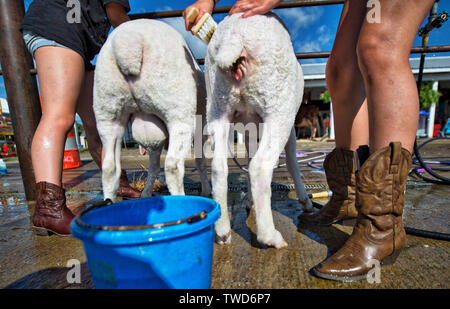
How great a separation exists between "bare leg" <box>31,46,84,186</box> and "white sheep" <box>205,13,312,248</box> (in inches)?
35.7

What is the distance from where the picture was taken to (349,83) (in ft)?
4.80

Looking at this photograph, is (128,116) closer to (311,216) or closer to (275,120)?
(275,120)

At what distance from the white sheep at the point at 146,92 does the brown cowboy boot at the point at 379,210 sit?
0.88 metres

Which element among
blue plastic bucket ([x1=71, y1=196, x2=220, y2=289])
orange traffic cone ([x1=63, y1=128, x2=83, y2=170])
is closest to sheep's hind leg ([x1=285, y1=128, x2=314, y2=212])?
blue plastic bucket ([x1=71, y1=196, x2=220, y2=289])

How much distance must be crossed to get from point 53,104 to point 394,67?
185 cm

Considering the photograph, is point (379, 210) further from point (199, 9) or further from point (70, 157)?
point (70, 157)

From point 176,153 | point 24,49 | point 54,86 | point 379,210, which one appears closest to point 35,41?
point 54,86

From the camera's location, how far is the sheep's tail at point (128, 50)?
1.06m

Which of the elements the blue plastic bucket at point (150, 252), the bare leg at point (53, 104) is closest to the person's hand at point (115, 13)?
the bare leg at point (53, 104)

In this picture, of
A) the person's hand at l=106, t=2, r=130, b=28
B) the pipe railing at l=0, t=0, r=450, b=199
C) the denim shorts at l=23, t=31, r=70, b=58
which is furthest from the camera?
the pipe railing at l=0, t=0, r=450, b=199

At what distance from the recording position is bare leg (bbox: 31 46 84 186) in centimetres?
138

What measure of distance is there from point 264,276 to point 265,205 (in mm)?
312

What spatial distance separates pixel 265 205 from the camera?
1123 mm

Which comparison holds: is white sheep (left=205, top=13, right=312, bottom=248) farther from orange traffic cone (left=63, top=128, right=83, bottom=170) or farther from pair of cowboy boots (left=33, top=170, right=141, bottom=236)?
orange traffic cone (left=63, top=128, right=83, bottom=170)
